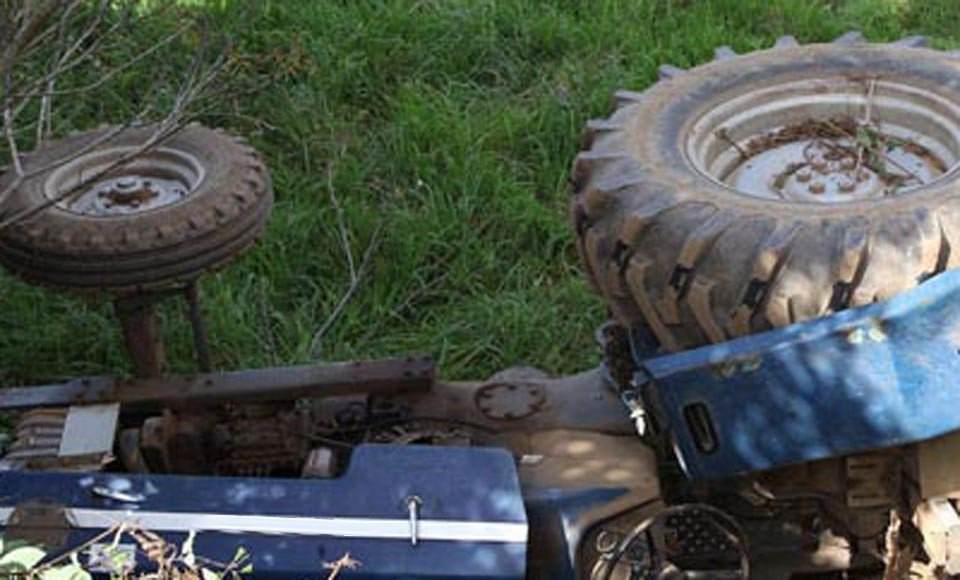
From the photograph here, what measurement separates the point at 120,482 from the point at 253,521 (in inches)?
11.1

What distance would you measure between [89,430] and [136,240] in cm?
41

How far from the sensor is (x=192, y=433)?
334cm

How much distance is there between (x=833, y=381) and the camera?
9.36 feet

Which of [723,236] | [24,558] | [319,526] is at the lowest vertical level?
[24,558]

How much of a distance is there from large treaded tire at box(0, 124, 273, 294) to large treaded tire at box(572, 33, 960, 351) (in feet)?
2.32

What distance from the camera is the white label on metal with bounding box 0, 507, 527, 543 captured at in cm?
300

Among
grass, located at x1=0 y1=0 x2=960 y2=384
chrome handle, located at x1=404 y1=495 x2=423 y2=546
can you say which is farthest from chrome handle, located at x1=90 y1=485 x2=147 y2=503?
grass, located at x1=0 y1=0 x2=960 y2=384

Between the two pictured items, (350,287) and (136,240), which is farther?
(350,287)

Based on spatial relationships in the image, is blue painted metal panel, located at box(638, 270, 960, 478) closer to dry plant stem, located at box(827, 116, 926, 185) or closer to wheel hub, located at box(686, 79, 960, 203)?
wheel hub, located at box(686, 79, 960, 203)

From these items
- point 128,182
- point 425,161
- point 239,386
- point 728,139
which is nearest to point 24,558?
point 239,386

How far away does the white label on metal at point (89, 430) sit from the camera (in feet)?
10.7

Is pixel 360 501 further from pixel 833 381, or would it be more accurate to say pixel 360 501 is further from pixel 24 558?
pixel 24 558

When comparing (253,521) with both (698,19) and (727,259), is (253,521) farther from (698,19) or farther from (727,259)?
(698,19)

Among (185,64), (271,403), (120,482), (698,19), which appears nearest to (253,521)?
(120,482)
